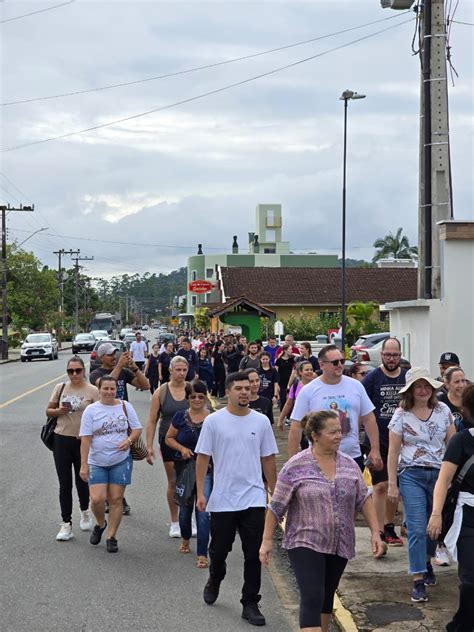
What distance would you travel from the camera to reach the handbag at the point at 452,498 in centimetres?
562

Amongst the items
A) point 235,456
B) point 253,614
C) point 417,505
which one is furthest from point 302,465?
point 417,505

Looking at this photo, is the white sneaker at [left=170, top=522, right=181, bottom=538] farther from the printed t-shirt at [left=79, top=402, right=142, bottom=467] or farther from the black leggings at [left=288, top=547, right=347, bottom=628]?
the black leggings at [left=288, top=547, right=347, bottom=628]

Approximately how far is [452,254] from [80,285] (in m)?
123

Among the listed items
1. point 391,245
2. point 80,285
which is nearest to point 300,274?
point 391,245

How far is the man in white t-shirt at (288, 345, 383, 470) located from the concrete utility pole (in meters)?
8.16

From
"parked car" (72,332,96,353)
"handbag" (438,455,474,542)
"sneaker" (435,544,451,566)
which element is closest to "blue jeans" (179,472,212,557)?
"sneaker" (435,544,451,566)

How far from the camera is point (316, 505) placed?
5.38m

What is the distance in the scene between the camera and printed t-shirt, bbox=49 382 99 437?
942cm

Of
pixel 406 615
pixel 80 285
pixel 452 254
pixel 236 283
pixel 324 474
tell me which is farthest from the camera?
pixel 80 285

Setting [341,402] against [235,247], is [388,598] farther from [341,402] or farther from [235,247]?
[235,247]

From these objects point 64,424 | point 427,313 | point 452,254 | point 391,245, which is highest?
Result: point 391,245

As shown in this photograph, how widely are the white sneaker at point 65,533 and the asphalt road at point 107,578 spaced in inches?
3.0

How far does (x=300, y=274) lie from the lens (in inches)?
2525

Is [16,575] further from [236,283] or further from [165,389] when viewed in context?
[236,283]
